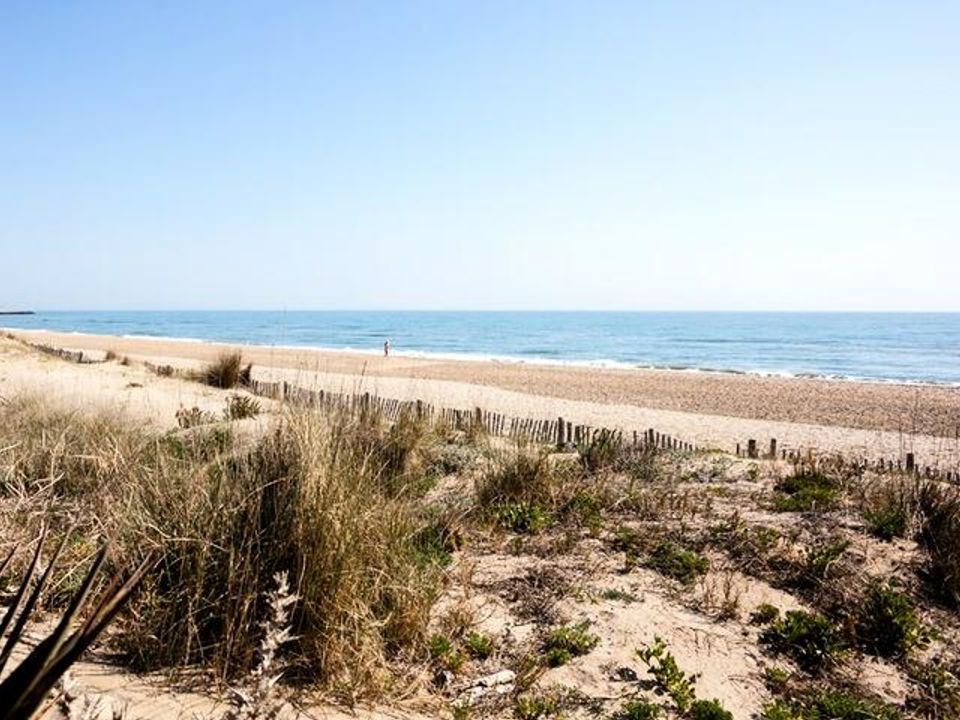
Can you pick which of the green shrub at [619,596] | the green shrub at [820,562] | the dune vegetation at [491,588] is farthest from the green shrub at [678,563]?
the green shrub at [820,562]

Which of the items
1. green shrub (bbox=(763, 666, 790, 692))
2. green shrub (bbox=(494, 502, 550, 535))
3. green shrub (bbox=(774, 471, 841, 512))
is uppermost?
green shrub (bbox=(774, 471, 841, 512))

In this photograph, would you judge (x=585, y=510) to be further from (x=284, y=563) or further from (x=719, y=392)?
(x=719, y=392)

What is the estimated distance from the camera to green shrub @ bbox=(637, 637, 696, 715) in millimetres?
3736

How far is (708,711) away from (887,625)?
159 cm

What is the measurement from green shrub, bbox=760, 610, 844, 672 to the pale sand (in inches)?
331

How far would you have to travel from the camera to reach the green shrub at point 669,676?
3736 millimetres

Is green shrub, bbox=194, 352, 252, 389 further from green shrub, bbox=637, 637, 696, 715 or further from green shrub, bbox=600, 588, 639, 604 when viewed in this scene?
green shrub, bbox=637, 637, 696, 715

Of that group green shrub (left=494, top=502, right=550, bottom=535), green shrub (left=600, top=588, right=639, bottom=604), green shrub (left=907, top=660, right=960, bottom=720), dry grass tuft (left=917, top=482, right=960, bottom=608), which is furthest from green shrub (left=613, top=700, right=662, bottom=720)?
dry grass tuft (left=917, top=482, right=960, bottom=608)

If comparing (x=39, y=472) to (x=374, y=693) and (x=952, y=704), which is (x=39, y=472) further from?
(x=952, y=704)

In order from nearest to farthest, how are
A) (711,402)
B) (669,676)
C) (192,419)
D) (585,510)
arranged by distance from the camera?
(669,676) → (585,510) → (192,419) → (711,402)

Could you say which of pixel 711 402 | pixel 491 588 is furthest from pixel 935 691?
Answer: pixel 711 402

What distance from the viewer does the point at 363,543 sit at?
12.6ft

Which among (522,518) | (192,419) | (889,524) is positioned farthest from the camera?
(192,419)

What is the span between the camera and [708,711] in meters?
3.61
